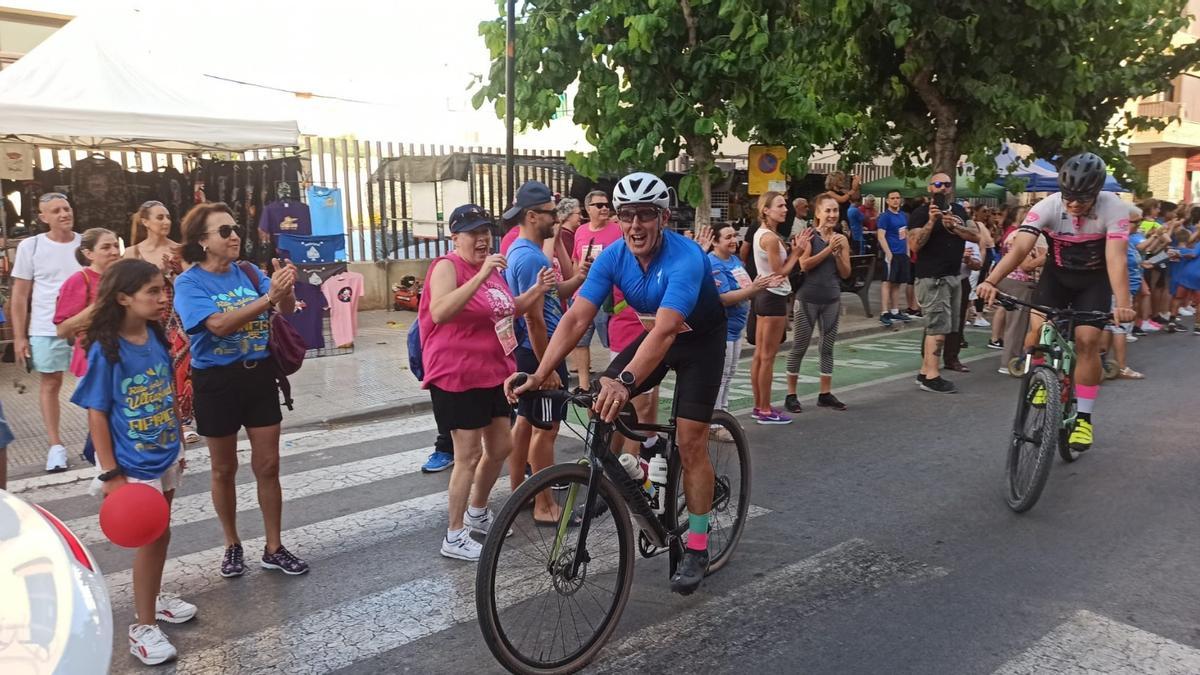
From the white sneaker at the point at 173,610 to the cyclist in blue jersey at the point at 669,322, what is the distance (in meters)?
2.00

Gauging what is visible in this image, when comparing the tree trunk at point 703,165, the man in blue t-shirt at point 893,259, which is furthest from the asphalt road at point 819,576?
the man in blue t-shirt at point 893,259

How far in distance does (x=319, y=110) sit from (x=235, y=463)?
57.7ft

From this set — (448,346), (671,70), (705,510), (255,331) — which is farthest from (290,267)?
(671,70)

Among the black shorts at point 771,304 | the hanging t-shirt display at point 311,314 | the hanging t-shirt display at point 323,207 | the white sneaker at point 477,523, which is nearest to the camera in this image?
the white sneaker at point 477,523

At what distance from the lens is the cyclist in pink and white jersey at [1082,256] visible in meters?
5.51

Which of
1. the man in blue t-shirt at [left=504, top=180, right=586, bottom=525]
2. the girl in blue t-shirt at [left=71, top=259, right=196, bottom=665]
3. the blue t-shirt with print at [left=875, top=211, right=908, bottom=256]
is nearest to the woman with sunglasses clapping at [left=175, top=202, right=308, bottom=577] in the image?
the girl in blue t-shirt at [left=71, top=259, right=196, bottom=665]

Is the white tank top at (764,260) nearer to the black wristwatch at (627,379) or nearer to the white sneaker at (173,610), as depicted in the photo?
the black wristwatch at (627,379)

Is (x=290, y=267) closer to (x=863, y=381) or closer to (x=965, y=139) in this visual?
(x=863, y=381)

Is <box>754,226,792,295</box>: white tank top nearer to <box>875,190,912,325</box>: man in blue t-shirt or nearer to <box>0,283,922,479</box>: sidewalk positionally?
<box>0,283,922,479</box>: sidewalk

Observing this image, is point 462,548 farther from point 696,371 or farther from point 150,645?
point 696,371

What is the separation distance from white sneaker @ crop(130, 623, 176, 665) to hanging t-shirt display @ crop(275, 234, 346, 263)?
7.69 m

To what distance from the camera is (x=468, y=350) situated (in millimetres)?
4516

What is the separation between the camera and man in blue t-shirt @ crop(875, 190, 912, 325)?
46.3ft

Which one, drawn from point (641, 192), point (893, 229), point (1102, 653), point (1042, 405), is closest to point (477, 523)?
point (641, 192)
